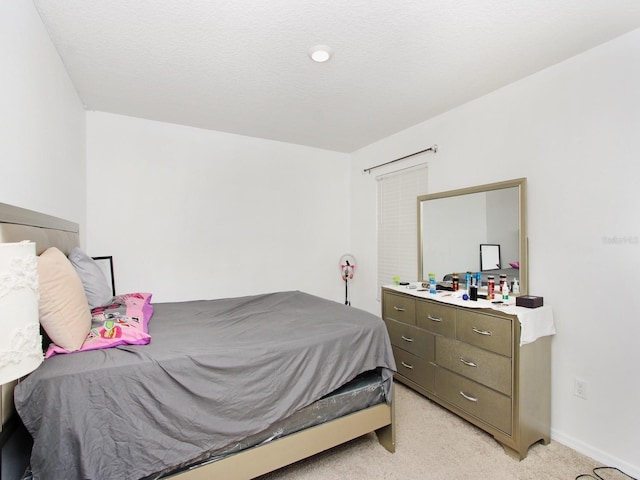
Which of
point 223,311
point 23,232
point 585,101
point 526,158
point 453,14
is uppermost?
point 453,14

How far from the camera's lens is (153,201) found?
3143 mm

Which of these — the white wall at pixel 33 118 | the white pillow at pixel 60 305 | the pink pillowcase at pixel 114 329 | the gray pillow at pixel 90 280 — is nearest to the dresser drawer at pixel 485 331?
the pink pillowcase at pixel 114 329

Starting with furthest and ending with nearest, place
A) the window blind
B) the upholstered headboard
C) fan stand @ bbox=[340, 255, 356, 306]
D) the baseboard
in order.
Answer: fan stand @ bbox=[340, 255, 356, 306] → the window blind → the baseboard → the upholstered headboard

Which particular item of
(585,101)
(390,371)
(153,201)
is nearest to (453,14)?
(585,101)

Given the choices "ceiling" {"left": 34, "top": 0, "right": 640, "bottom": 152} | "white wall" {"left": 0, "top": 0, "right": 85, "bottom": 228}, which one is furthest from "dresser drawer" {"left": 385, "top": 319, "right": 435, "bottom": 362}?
"white wall" {"left": 0, "top": 0, "right": 85, "bottom": 228}

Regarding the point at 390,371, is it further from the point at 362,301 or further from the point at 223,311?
the point at 362,301

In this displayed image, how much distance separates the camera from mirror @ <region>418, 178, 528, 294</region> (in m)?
2.39

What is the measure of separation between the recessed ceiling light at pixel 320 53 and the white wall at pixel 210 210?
1773 mm

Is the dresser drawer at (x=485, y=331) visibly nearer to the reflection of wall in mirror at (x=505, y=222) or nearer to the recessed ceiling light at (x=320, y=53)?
the reflection of wall in mirror at (x=505, y=222)

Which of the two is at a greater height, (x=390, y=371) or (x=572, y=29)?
(x=572, y=29)

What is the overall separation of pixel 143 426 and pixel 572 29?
2991 mm

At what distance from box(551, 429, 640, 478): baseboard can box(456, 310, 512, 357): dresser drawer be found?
0.74 metres

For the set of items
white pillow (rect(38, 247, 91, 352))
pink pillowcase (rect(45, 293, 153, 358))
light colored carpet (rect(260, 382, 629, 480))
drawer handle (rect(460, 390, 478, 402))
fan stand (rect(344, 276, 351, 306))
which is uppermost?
white pillow (rect(38, 247, 91, 352))

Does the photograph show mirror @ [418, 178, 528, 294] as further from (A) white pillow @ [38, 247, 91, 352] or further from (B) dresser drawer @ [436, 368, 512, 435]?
(A) white pillow @ [38, 247, 91, 352]
